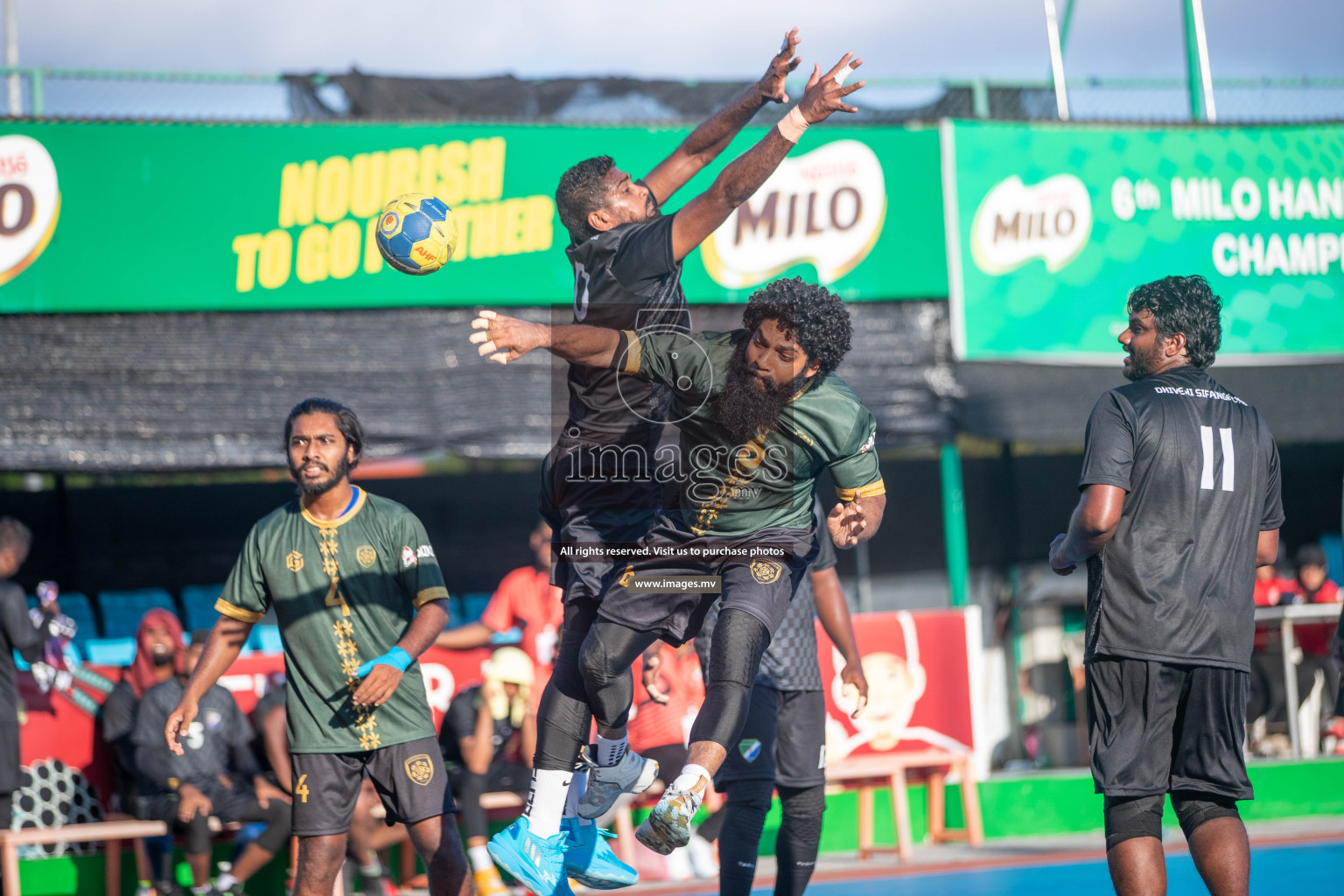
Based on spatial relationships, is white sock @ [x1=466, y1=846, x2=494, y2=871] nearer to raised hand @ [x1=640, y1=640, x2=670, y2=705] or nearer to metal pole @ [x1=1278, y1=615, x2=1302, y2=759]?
raised hand @ [x1=640, y1=640, x2=670, y2=705]

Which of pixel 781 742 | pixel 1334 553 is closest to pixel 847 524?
pixel 781 742

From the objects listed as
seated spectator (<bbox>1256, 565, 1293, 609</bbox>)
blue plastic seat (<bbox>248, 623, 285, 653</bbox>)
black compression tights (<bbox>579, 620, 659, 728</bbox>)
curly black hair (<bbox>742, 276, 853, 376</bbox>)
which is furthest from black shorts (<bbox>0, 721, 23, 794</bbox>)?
seated spectator (<bbox>1256, 565, 1293, 609</bbox>)

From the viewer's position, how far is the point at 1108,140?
35.4 ft

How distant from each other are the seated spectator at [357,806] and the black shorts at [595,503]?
307cm

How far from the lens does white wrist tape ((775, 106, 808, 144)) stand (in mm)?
4770

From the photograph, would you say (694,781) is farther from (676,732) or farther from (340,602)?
(676,732)

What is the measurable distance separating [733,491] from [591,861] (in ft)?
5.33

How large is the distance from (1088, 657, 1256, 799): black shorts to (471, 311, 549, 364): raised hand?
243cm

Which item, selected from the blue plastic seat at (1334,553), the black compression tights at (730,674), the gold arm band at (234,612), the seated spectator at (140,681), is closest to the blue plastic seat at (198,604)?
the seated spectator at (140,681)

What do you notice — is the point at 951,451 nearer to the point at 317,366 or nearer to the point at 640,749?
the point at 640,749

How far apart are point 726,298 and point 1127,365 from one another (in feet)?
18.6

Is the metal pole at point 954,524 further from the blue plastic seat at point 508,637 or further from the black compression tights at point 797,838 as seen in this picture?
the black compression tights at point 797,838

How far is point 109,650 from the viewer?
1060cm

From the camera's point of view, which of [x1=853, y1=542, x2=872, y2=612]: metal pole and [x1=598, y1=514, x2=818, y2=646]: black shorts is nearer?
[x1=598, y1=514, x2=818, y2=646]: black shorts
